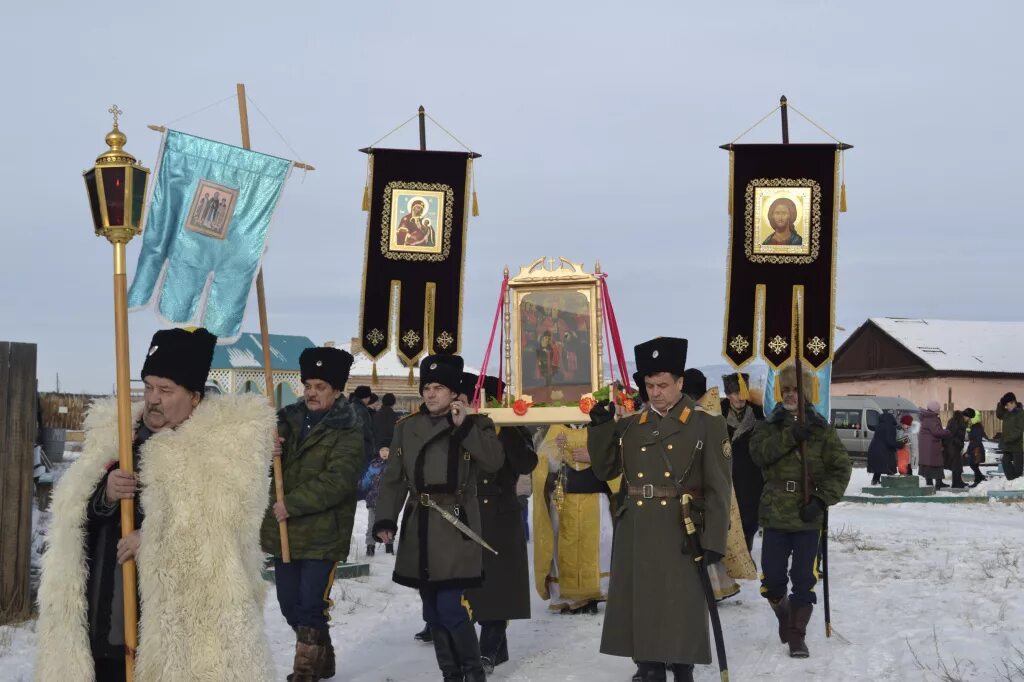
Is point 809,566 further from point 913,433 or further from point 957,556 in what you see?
point 913,433

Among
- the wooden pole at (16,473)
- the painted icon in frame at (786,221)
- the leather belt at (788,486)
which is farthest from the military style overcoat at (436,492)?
the painted icon in frame at (786,221)

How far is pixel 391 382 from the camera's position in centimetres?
5406

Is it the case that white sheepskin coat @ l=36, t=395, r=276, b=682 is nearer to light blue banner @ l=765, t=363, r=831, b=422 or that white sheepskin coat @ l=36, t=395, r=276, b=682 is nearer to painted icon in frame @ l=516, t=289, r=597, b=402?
painted icon in frame @ l=516, t=289, r=597, b=402

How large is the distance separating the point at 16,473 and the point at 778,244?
7048mm

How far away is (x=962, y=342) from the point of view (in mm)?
51750

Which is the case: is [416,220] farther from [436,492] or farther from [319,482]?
[436,492]

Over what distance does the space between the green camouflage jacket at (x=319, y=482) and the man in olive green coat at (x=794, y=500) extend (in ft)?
10.5

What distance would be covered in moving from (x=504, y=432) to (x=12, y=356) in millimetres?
3973

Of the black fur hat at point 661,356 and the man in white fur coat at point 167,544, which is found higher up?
the black fur hat at point 661,356

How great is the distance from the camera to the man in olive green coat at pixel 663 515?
276 inches

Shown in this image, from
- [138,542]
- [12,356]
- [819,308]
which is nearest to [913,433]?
[819,308]

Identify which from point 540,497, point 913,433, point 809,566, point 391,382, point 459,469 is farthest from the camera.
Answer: point 391,382

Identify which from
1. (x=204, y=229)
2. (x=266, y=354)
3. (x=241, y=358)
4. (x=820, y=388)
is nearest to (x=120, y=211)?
(x=266, y=354)

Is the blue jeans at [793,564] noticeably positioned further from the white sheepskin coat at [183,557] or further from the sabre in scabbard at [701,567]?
the white sheepskin coat at [183,557]
